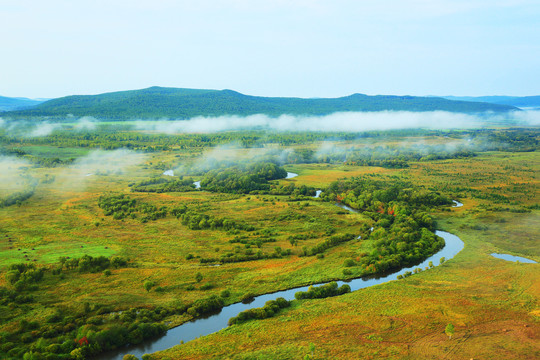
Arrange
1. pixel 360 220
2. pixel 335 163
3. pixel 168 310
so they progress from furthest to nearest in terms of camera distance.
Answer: pixel 335 163 → pixel 360 220 → pixel 168 310

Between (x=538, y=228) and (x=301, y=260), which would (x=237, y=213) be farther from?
(x=538, y=228)

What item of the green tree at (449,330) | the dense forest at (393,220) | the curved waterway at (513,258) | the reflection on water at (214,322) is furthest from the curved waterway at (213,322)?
the green tree at (449,330)

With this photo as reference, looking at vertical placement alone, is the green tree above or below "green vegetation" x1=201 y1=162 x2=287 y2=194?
below

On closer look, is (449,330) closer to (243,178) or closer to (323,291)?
(323,291)

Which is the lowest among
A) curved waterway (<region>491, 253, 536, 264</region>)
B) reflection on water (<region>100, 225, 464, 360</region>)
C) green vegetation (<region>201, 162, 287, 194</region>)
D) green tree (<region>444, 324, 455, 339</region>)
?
reflection on water (<region>100, 225, 464, 360</region>)

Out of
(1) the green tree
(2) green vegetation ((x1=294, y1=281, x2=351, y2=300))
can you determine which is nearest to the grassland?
(1) the green tree

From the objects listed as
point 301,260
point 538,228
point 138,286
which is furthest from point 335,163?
point 138,286

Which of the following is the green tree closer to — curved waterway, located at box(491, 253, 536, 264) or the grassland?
the grassland

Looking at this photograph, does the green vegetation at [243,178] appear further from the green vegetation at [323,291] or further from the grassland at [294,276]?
the green vegetation at [323,291]

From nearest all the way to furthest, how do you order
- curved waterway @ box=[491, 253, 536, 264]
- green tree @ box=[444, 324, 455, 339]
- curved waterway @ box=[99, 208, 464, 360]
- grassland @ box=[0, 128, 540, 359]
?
green tree @ box=[444, 324, 455, 339], curved waterway @ box=[99, 208, 464, 360], grassland @ box=[0, 128, 540, 359], curved waterway @ box=[491, 253, 536, 264]
